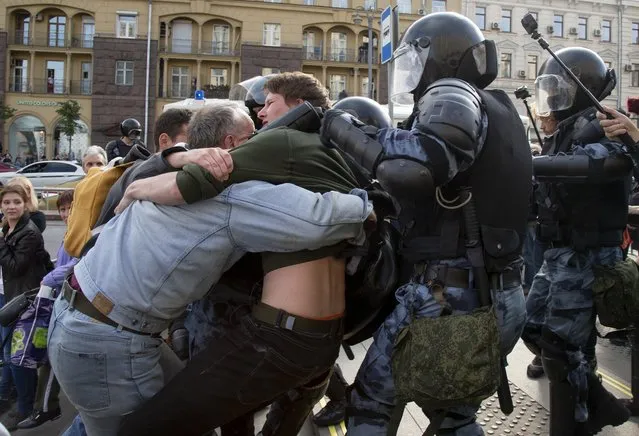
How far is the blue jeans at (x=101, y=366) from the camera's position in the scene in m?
1.65

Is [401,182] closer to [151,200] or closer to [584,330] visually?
[151,200]

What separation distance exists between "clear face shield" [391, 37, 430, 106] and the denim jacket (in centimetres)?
82

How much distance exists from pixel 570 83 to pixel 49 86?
3670 cm

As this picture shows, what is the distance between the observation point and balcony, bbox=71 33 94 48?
34.8 metres

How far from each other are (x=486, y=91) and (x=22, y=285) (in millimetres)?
3493

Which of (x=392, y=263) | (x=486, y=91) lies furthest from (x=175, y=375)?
(x=486, y=91)

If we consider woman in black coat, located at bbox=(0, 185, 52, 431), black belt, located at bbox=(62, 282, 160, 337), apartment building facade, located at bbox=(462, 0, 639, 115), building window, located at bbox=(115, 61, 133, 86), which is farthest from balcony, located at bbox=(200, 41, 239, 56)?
black belt, located at bbox=(62, 282, 160, 337)

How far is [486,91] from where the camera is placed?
2.11 meters

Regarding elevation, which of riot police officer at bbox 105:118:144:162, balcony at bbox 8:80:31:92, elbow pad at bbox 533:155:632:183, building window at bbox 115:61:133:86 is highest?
building window at bbox 115:61:133:86

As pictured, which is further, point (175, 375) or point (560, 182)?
point (560, 182)

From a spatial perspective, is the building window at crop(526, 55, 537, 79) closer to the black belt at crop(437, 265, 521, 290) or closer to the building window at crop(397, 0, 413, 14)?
the building window at crop(397, 0, 413, 14)

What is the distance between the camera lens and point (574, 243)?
10.2 feet

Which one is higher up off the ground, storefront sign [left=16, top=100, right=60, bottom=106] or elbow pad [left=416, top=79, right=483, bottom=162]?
storefront sign [left=16, top=100, right=60, bottom=106]

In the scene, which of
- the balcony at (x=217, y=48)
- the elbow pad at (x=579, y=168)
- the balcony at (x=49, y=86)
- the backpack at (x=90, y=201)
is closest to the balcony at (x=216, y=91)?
the balcony at (x=217, y=48)
